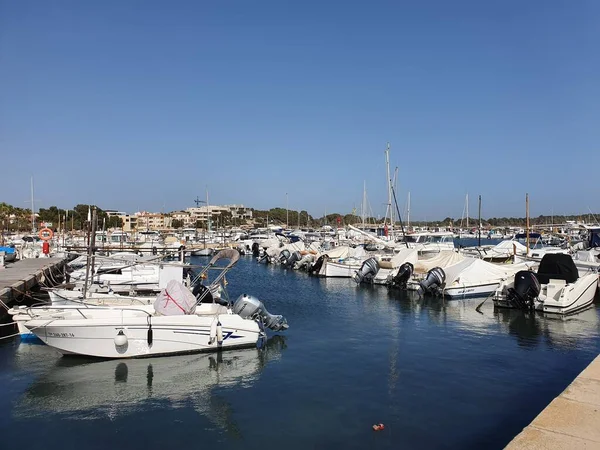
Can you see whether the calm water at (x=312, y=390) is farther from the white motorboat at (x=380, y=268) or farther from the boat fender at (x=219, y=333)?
the white motorboat at (x=380, y=268)

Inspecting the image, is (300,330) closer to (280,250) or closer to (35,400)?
(35,400)

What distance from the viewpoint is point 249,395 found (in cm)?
1434

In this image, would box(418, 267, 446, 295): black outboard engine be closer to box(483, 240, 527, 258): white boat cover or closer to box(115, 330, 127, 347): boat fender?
box(483, 240, 527, 258): white boat cover

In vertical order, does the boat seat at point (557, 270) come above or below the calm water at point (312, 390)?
above

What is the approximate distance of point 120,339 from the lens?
1656 cm

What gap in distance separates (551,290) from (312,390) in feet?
60.7

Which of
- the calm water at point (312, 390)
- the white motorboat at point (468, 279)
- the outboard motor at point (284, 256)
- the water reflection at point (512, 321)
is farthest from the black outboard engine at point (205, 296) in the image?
the outboard motor at point (284, 256)

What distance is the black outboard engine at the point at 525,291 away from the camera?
27078mm

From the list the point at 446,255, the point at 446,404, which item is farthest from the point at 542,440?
the point at 446,255

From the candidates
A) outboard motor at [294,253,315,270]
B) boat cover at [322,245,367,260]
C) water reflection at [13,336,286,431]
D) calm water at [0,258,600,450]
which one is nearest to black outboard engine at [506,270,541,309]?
calm water at [0,258,600,450]

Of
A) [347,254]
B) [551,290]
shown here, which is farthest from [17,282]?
[347,254]

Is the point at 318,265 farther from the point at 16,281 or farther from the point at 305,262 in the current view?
the point at 16,281

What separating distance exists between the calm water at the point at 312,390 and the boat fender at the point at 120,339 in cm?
70

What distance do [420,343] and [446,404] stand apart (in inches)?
294
